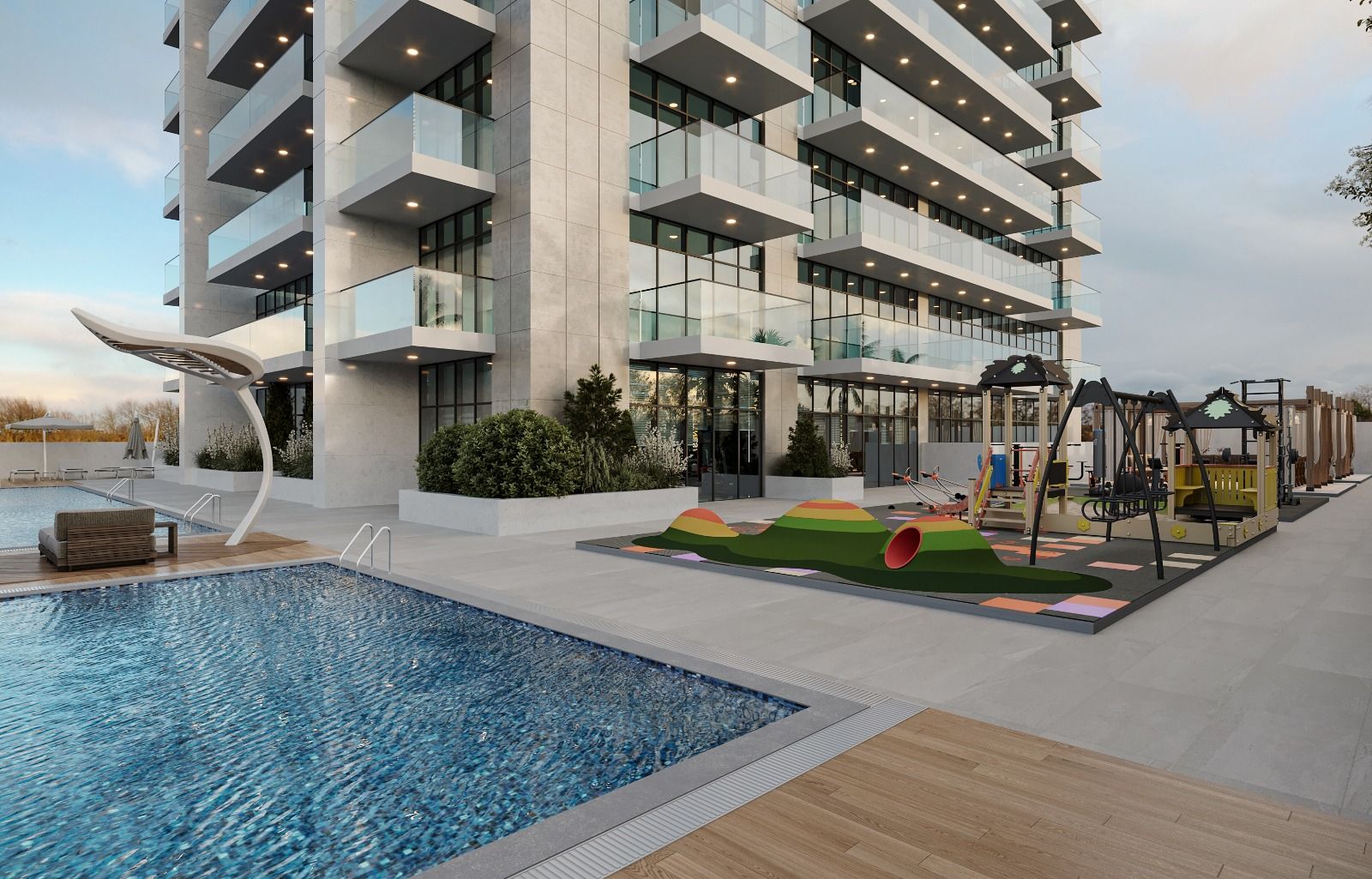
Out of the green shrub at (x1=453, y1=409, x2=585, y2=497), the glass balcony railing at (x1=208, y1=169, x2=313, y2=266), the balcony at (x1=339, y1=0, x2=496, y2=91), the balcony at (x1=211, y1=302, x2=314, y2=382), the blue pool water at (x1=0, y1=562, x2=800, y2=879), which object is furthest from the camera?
the glass balcony railing at (x1=208, y1=169, x2=313, y2=266)

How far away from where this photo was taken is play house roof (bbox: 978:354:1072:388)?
12047 mm

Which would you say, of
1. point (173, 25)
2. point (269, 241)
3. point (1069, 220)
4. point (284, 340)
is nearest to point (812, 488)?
point (284, 340)

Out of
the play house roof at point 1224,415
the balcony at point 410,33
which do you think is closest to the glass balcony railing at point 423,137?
the balcony at point 410,33

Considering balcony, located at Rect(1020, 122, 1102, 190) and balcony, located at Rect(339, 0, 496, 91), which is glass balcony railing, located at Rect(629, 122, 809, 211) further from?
balcony, located at Rect(1020, 122, 1102, 190)

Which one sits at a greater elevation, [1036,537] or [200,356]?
[200,356]

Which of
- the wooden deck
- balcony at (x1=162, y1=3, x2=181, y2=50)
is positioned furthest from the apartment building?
the wooden deck

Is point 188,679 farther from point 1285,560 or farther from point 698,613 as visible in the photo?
point 1285,560

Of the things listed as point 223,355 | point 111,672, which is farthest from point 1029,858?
point 223,355

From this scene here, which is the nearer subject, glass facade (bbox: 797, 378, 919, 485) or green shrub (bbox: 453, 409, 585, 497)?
green shrub (bbox: 453, 409, 585, 497)

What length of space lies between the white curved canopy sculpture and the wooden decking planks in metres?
10.8

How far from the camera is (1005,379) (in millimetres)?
12469

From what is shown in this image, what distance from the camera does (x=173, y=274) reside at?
95.6 ft

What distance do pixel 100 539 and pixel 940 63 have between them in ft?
Answer: 87.8

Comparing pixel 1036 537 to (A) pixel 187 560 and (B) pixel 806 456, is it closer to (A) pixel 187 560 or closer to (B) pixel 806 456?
(A) pixel 187 560
